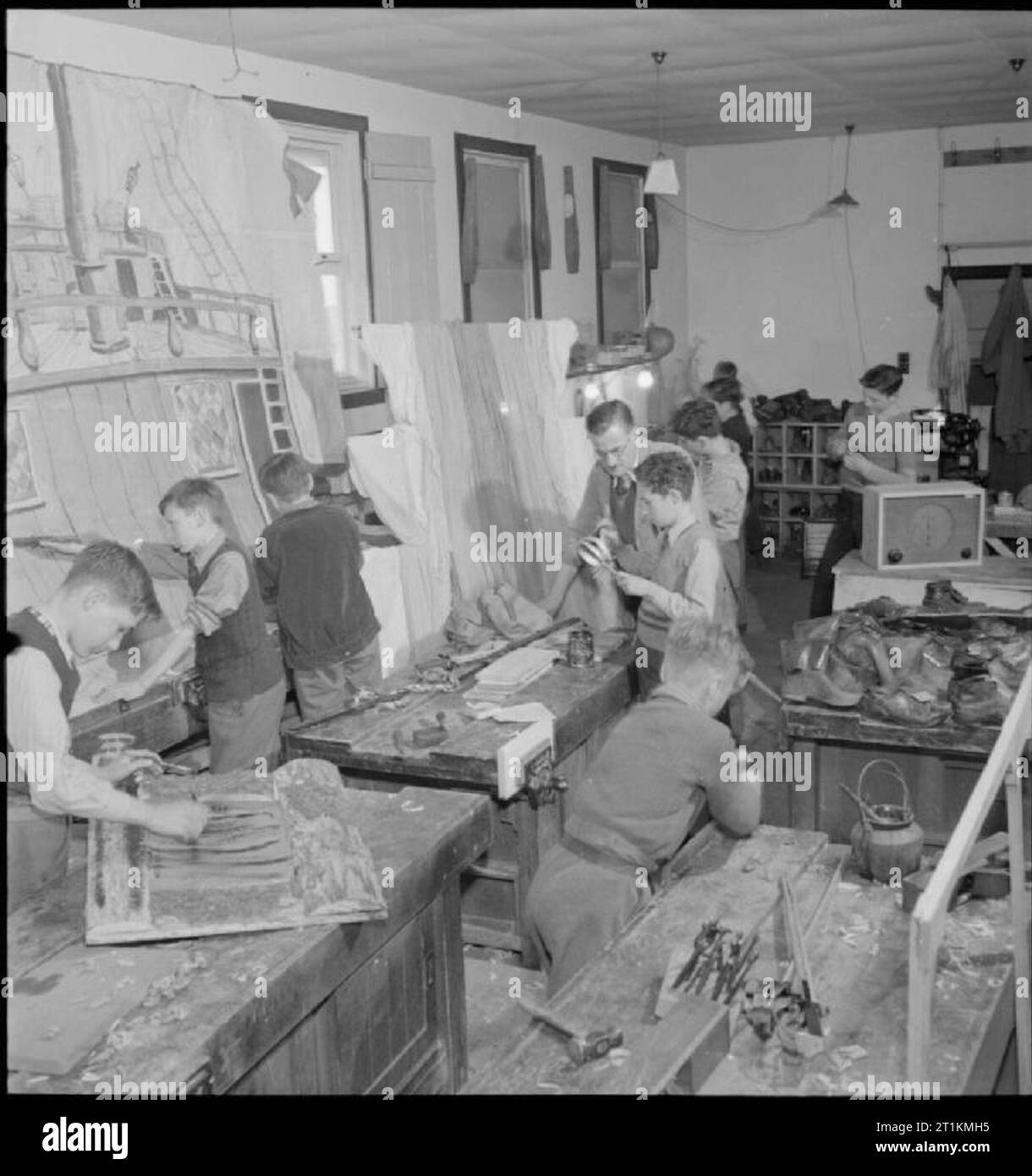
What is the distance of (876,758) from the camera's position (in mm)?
4637

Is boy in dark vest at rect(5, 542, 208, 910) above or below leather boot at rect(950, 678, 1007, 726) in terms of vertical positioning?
above

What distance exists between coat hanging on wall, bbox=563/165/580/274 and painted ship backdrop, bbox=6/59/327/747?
12.1 ft

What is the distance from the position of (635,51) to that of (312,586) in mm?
3400

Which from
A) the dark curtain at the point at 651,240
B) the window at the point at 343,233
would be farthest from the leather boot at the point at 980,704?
the dark curtain at the point at 651,240

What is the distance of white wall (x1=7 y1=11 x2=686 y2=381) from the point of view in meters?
5.31

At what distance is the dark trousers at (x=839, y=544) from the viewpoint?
705 cm

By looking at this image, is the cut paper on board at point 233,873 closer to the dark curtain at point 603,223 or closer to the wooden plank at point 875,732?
the wooden plank at point 875,732

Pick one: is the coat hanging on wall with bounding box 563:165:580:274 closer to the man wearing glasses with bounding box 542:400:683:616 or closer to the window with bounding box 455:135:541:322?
the window with bounding box 455:135:541:322

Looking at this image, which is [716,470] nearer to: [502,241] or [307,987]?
[502,241]

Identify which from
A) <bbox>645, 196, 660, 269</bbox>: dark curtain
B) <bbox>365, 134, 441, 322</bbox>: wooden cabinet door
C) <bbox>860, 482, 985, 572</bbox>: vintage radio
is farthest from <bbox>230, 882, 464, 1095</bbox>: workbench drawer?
<bbox>645, 196, 660, 269</bbox>: dark curtain

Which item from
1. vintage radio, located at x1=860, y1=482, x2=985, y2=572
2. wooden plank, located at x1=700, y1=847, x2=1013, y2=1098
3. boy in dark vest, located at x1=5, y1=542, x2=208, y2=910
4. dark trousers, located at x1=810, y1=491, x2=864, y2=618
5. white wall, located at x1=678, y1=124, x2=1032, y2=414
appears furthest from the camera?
white wall, located at x1=678, y1=124, x2=1032, y2=414

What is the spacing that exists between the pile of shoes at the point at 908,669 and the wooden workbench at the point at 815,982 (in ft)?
2.74

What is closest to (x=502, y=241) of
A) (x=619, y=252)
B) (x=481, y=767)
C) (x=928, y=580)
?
(x=619, y=252)

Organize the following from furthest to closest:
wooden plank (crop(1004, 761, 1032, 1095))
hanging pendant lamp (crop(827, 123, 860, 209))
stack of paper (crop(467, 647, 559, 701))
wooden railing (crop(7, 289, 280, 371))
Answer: hanging pendant lamp (crop(827, 123, 860, 209)) < stack of paper (crop(467, 647, 559, 701)) < wooden railing (crop(7, 289, 280, 371)) < wooden plank (crop(1004, 761, 1032, 1095))
